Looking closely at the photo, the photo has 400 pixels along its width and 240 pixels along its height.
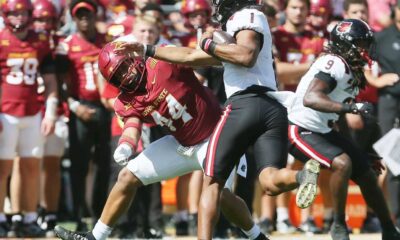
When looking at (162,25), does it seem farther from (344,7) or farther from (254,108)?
(254,108)

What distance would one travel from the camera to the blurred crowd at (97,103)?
9914 millimetres

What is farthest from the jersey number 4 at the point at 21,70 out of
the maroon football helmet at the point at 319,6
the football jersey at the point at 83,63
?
the maroon football helmet at the point at 319,6

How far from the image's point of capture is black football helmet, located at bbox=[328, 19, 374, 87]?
8.57 m

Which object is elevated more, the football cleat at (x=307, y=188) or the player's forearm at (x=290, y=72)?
the football cleat at (x=307, y=188)

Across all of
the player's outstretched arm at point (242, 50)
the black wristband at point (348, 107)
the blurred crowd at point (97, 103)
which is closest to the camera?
the player's outstretched arm at point (242, 50)

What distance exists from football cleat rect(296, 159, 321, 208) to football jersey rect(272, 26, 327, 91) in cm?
350

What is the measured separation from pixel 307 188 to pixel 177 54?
110cm

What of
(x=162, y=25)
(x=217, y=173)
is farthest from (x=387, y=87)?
(x=217, y=173)

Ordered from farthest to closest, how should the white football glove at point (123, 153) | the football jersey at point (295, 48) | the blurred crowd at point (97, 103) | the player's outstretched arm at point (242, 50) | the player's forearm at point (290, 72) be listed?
1. the football jersey at point (295, 48)
2. the player's forearm at point (290, 72)
3. the blurred crowd at point (97, 103)
4. the white football glove at point (123, 153)
5. the player's outstretched arm at point (242, 50)

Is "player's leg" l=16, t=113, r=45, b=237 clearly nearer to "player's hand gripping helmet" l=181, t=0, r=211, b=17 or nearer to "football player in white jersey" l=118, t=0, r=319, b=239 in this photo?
"player's hand gripping helmet" l=181, t=0, r=211, b=17

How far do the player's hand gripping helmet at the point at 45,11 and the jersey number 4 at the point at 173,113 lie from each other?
9.12 feet

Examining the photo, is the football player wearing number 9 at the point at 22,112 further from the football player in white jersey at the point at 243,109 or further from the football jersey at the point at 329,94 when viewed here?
the football player in white jersey at the point at 243,109

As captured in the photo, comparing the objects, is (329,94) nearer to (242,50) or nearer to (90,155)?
(242,50)

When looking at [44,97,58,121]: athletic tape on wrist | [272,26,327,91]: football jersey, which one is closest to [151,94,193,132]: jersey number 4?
[44,97,58,121]: athletic tape on wrist
